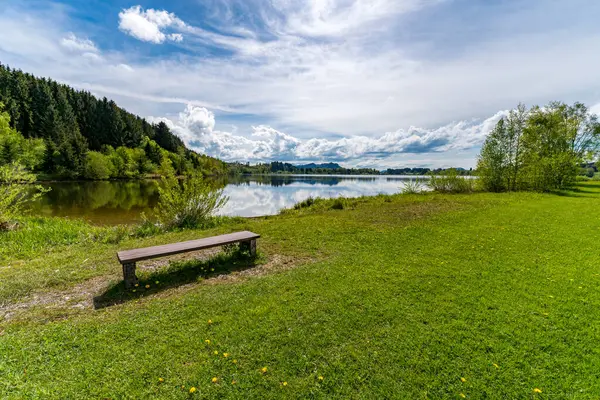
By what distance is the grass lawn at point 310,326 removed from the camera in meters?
3.05

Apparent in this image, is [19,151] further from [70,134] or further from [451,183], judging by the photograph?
[451,183]

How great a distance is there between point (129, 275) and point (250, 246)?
2918mm

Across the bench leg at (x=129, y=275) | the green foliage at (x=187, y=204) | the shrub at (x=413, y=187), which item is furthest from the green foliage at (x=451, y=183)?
the bench leg at (x=129, y=275)

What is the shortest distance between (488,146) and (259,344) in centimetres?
3343

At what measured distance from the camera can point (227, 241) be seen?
6.82 metres

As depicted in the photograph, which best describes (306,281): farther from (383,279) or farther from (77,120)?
(77,120)

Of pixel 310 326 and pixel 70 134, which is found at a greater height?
pixel 70 134

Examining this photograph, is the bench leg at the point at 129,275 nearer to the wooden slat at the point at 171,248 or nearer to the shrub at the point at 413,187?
the wooden slat at the point at 171,248

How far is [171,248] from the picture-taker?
5980 millimetres

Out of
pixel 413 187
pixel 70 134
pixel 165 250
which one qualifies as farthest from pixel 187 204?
pixel 70 134

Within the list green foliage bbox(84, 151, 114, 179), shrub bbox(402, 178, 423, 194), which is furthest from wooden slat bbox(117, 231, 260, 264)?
green foliage bbox(84, 151, 114, 179)

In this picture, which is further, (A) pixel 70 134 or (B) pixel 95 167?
(A) pixel 70 134

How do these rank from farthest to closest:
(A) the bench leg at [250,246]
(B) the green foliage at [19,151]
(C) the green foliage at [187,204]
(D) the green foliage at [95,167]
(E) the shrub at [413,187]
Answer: (D) the green foliage at [95,167]
(B) the green foliage at [19,151]
(E) the shrub at [413,187]
(C) the green foliage at [187,204]
(A) the bench leg at [250,246]

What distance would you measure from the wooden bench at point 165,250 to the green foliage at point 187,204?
5320mm
